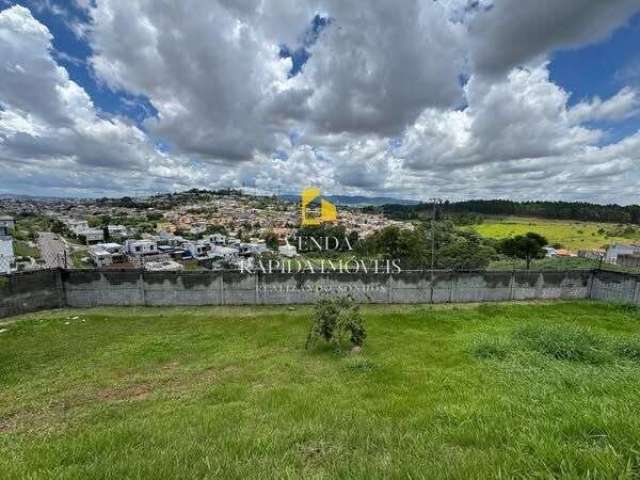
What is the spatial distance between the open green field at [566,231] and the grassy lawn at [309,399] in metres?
42.4

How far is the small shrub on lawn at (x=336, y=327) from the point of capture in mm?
7543

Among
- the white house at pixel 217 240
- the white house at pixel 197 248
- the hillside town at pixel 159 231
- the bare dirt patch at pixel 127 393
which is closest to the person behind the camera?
the bare dirt patch at pixel 127 393

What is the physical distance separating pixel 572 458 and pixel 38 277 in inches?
574

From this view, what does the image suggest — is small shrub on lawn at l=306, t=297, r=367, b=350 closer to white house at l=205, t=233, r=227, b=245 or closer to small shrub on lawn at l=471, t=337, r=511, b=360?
small shrub on lawn at l=471, t=337, r=511, b=360

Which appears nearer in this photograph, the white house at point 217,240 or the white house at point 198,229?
the white house at point 217,240

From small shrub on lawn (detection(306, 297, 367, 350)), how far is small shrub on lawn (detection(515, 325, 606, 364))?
3578 mm

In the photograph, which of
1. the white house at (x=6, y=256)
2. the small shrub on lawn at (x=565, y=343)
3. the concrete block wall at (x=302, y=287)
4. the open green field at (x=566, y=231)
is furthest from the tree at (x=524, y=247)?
the white house at (x=6, y=256)

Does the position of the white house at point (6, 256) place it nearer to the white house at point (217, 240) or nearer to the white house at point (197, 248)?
the white house at point (197, 248)

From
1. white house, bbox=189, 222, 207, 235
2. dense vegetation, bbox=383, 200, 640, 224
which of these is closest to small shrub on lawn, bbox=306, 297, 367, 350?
dense vegetation, bbox=383, 200, 640, 224

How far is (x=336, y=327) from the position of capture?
757 centimetres

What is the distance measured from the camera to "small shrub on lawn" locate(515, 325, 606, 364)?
5820mm

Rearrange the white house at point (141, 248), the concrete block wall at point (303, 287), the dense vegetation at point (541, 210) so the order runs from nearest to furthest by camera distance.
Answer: the concrete block wall at point (303, 287) < the white house at point (141, 248) < the dense vegetation at point (541, 210)

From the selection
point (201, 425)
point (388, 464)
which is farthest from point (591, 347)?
point (201, 425)

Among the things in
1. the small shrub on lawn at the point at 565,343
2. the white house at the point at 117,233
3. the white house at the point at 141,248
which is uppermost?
the small shrub on lawn at the point at 565,343
